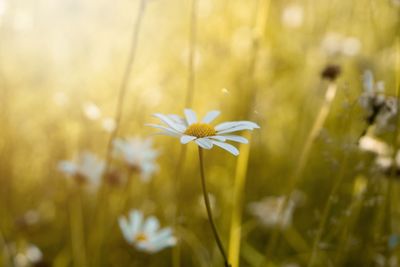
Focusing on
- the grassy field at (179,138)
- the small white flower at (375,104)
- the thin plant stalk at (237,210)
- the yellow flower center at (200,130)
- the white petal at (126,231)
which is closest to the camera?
the yellow flower center at (200,130)

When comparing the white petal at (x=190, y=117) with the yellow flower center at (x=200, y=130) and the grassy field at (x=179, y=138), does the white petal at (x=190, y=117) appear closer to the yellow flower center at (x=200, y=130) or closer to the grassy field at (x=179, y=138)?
the yellow flower center at (x=200, y=130)

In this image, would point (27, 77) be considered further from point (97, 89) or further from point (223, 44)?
point (223, 44)

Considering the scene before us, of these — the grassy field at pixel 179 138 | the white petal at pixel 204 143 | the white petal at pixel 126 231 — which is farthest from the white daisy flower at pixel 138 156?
the white petal at pixel 204 143

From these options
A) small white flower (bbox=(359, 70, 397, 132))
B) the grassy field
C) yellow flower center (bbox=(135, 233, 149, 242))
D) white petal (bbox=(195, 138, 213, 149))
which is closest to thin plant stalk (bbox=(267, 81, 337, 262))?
the grassy field

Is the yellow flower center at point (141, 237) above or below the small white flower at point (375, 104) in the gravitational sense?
below

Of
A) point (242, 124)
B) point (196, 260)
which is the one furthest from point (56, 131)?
point (242, 124)

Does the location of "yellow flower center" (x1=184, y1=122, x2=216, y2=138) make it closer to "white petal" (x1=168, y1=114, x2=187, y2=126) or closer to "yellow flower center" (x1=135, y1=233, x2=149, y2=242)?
"white petal" (x1=168, y1=114, x2=187, y2=126)
